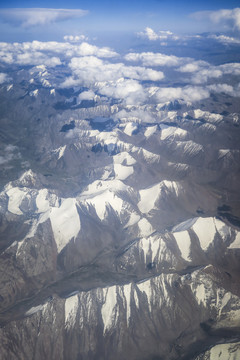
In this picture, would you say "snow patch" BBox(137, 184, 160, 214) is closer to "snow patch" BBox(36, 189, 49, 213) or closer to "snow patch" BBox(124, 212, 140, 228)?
"snow patch" BBox(124, 212, 140, 228)

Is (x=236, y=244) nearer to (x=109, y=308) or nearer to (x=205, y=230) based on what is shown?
(x=205, y=230)

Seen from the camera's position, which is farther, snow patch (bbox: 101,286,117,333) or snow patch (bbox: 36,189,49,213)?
snow patch (bbox: 36,189,49,213)

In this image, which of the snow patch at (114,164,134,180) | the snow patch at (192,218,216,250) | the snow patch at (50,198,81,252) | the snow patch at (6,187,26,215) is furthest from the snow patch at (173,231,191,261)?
the snow patch at (6,187,26,215)

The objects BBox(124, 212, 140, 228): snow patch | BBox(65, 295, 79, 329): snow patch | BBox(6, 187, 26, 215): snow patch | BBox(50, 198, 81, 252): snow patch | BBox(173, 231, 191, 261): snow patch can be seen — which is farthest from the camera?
BBox(6, 187, 26, 215): snow patch

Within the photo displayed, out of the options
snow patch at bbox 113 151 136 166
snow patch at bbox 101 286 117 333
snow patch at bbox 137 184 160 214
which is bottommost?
snow patch at bbox 101 286 117 333

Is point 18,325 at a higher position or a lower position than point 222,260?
higher

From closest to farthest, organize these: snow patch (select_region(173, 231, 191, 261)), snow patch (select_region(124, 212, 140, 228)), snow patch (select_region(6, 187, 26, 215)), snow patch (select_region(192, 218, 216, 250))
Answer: snow patch (select_region(173, 231, 191, 261)), snow patch (select_region(192, 218, 216, 250)), snow patch (select_region(124, 212, 140, 228)), snow patch (select_region(6, 187, 26, 215))

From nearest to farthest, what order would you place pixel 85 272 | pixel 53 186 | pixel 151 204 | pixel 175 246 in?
1. pixel 85 272
2. pixel 175 246
3. pixel 151 204
4. pixel 53 186

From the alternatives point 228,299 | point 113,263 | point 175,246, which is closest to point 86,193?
point 113,263

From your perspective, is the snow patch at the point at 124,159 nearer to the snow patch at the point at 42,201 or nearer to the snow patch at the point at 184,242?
the snow patch at the point at 42,201

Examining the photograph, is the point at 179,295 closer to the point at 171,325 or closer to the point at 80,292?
the point at 171,325

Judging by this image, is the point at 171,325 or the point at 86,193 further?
the point at 86,193
